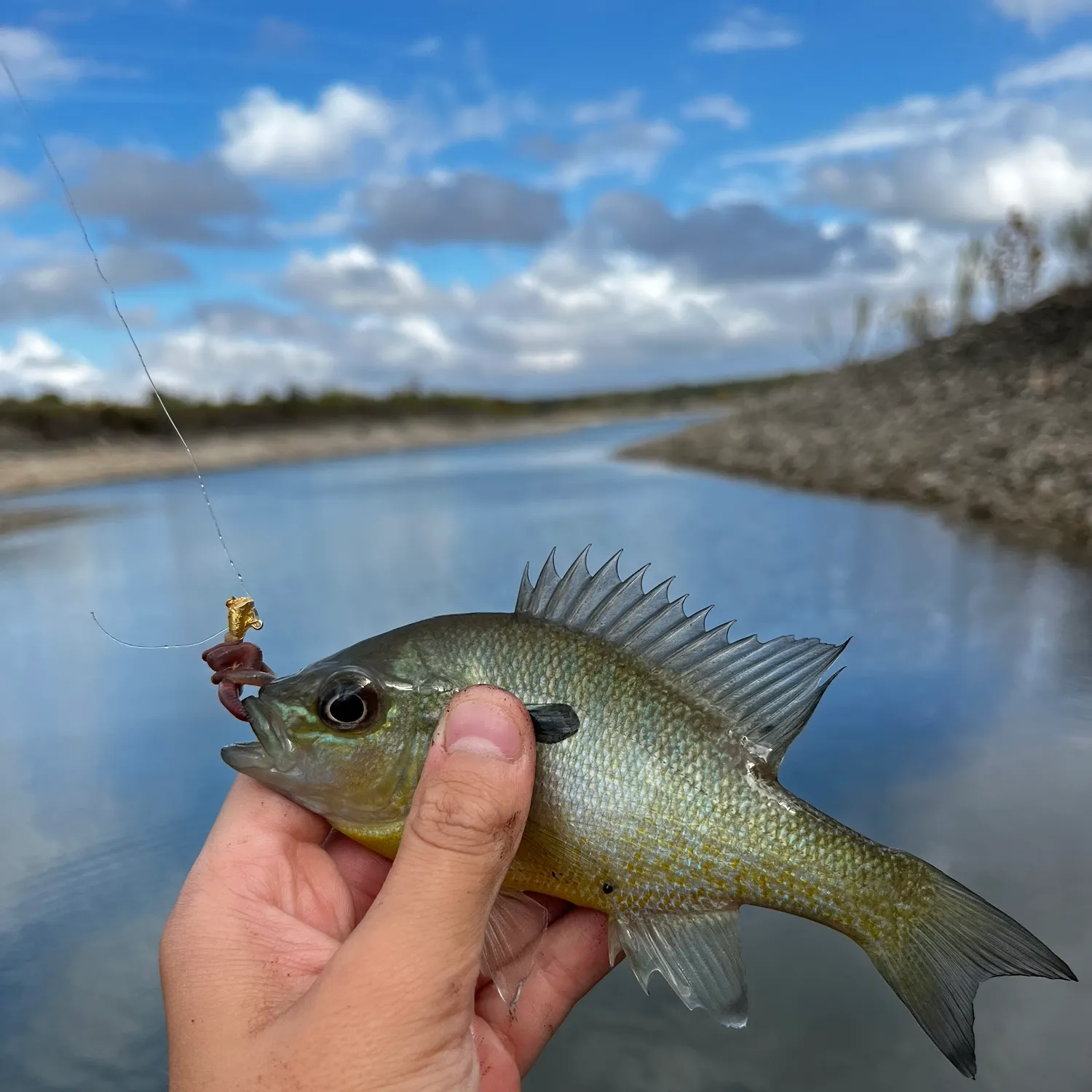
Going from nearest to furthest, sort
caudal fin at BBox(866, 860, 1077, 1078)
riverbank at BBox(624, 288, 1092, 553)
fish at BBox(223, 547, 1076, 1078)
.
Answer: caudal fin at BBox(866, 860, 1077, 1078)
fish at BBox(223, 547, 1076, 1078)
riverbank at BBox(624, 288, 1092, 553)

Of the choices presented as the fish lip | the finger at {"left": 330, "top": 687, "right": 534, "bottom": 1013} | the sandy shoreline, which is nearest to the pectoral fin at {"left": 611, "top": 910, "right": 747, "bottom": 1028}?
the finger at {"left": 330, "top": 687, "right": 534, "bottom": 1013}

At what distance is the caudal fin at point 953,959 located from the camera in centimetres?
137

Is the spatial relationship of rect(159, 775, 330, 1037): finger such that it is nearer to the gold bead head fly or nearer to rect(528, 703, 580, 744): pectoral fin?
the gold bead head fly

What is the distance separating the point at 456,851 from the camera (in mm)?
1344

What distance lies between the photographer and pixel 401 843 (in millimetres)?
1373

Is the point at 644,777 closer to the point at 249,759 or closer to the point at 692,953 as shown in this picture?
the point at 692,953

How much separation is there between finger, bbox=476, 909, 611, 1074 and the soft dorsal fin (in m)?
0.56

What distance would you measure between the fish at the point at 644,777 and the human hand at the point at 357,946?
0.12 m

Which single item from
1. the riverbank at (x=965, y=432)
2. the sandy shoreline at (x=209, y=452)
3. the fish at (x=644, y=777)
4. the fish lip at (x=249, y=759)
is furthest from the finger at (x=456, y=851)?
the sandy shoreline at (x=209, y=452)

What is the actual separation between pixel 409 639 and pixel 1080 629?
3.34 m

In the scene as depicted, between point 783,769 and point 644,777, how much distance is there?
4.37ft

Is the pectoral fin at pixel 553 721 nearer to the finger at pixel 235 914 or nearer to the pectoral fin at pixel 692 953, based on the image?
the pectoral fin at pixel 692 953

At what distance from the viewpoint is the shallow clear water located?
1780 mm

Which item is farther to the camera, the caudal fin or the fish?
the fish
